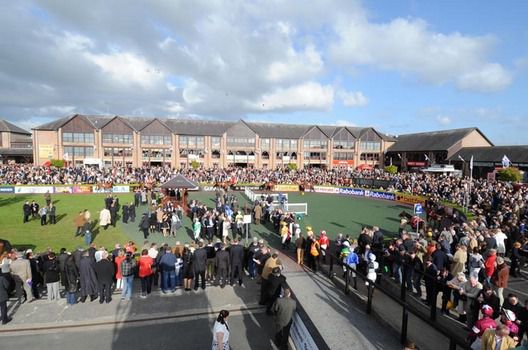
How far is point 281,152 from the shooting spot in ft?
226

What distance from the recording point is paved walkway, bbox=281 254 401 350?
7048 mm

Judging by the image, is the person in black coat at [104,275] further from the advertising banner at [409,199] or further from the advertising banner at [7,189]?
the advertising banner at [7,189]

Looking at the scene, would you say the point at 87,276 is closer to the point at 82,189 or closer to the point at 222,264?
the point at 222,264

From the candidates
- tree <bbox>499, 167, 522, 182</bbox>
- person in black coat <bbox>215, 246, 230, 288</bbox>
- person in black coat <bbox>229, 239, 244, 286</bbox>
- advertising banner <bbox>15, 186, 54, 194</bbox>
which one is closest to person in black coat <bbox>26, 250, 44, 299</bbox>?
person in black coat <bbox>215, 246, 230, 288</bbox>

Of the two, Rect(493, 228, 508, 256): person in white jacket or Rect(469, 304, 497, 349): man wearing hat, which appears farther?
Rect(493, 228, 508, 256): person in white jacket

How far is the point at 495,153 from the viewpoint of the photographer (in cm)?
4850

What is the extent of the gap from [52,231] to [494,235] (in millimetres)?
21292

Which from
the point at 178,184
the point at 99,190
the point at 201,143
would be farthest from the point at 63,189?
the point at 201,143

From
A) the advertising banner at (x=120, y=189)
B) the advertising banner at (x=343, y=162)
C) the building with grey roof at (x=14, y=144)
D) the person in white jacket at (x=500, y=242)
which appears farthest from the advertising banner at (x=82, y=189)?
the advertising banner at (x=343, y=162)

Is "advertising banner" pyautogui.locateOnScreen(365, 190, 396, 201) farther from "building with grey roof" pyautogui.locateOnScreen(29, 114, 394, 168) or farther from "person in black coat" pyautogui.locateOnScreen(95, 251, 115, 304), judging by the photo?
"building with grey roof" pyautogui.locateOnScreen(29, 114, 394, 168)

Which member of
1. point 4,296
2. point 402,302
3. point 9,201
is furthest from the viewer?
point 9,201

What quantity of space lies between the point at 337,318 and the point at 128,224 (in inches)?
619

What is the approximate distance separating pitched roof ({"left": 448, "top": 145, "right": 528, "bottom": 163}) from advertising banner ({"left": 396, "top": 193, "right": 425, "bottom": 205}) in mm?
24335

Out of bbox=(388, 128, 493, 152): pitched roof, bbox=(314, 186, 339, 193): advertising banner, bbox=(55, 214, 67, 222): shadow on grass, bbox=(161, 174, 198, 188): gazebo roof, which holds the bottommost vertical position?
bbox=(55, 214, 67, 222): shadow on grass
